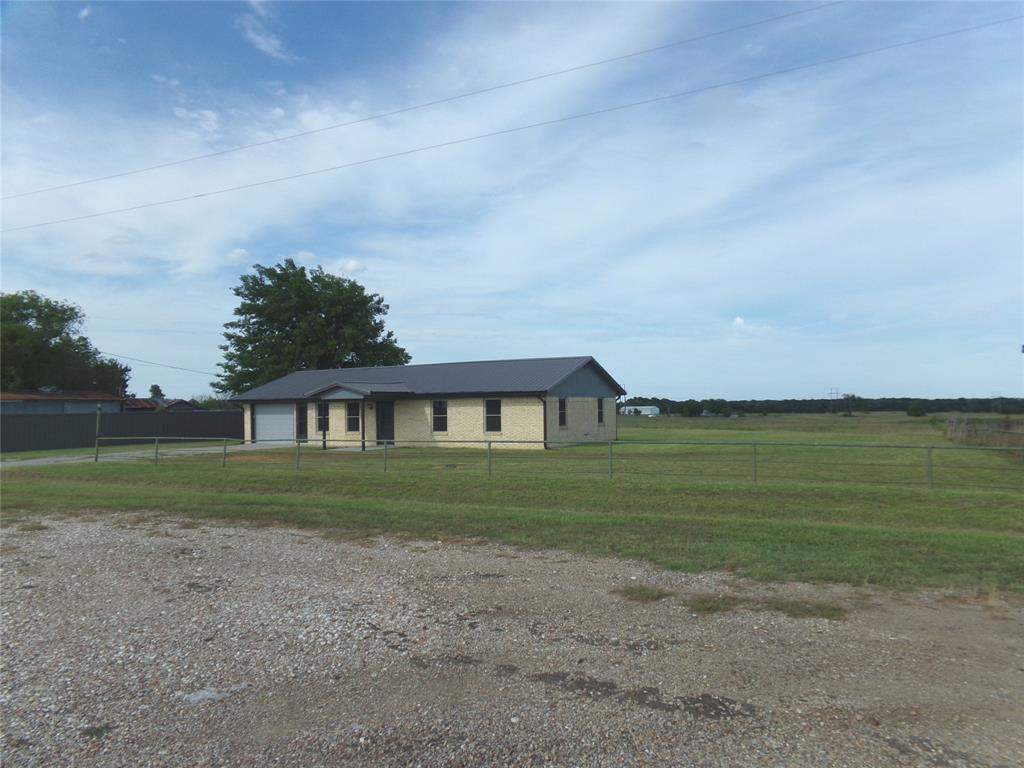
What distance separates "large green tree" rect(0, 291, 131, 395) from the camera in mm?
62156

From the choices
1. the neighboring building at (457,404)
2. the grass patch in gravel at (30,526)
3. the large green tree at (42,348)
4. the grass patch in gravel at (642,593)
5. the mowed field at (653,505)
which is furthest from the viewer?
the large green tree at (42,348)

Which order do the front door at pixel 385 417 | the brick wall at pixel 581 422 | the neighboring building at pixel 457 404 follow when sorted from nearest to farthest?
the neighboring building at pixel 457 404
the brick wall at pixel 581 422
the front door at pixel 385 417

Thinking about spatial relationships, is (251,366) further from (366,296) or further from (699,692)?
(699,692)

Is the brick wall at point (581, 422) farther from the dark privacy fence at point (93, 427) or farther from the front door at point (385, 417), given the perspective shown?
the dark privacy fence at point (93, 427)

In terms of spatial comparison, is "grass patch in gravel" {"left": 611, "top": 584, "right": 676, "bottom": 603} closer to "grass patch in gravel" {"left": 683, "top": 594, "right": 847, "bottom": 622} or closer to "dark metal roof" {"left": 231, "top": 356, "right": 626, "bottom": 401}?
"grass patch in gravel" {"left": 683, "top": 594, "right": 847, "bottom": 622}

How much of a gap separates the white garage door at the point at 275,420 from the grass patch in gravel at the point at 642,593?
31.0m

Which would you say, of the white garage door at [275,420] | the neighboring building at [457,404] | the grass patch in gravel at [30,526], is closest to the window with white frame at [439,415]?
the neighboring building at [457,404]

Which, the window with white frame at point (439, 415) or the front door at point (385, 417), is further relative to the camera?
the front door at point (385, 417)

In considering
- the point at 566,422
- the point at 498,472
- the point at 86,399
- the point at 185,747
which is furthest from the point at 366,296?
the point at 185,747

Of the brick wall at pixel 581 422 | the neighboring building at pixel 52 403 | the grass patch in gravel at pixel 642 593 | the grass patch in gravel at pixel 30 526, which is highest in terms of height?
the neighboring building at pixel 52 403

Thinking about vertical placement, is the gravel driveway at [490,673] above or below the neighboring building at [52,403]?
below

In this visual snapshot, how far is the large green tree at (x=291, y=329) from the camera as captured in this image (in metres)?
52.9

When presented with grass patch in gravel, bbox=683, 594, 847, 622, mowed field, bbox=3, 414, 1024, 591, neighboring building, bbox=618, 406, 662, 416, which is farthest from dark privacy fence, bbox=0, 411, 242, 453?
neighboring building, bbox=618, 406, 662, 416

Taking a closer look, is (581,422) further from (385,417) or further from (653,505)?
(653,505)
